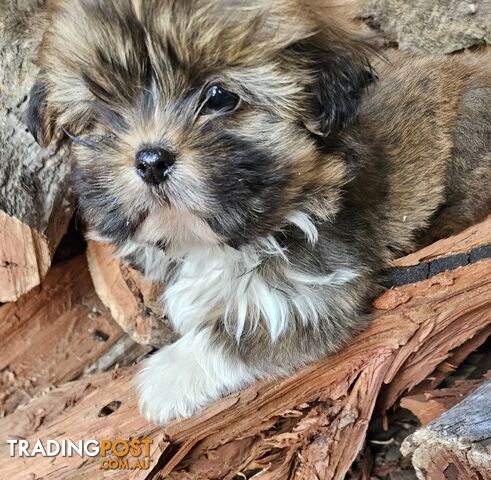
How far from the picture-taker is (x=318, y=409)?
2273 mm

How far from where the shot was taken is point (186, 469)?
2.29 meters

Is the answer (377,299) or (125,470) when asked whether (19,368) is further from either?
(377,299)

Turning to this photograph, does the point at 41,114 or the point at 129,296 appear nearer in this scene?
the point at 41,114

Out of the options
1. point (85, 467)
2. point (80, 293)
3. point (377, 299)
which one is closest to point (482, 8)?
point (377, 299)

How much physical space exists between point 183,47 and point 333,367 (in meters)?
1.16

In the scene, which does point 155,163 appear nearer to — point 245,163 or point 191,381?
point 245,163

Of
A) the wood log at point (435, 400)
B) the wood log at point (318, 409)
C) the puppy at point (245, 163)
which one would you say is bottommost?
the wood log at point (435, 400)

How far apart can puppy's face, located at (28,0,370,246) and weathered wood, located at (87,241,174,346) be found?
33.6 inches

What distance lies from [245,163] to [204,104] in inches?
7.6

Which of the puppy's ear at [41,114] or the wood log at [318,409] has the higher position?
the puppy's ear at [41,114]

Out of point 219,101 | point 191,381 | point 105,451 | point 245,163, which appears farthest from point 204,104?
point 105,451

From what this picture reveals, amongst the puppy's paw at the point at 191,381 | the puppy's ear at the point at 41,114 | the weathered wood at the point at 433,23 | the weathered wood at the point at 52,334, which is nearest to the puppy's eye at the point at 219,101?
the puppy's ear at the point at 41,114

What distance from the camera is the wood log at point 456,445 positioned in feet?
5.23

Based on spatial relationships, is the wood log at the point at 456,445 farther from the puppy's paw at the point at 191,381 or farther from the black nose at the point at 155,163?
the black nose at the point at 155,163
